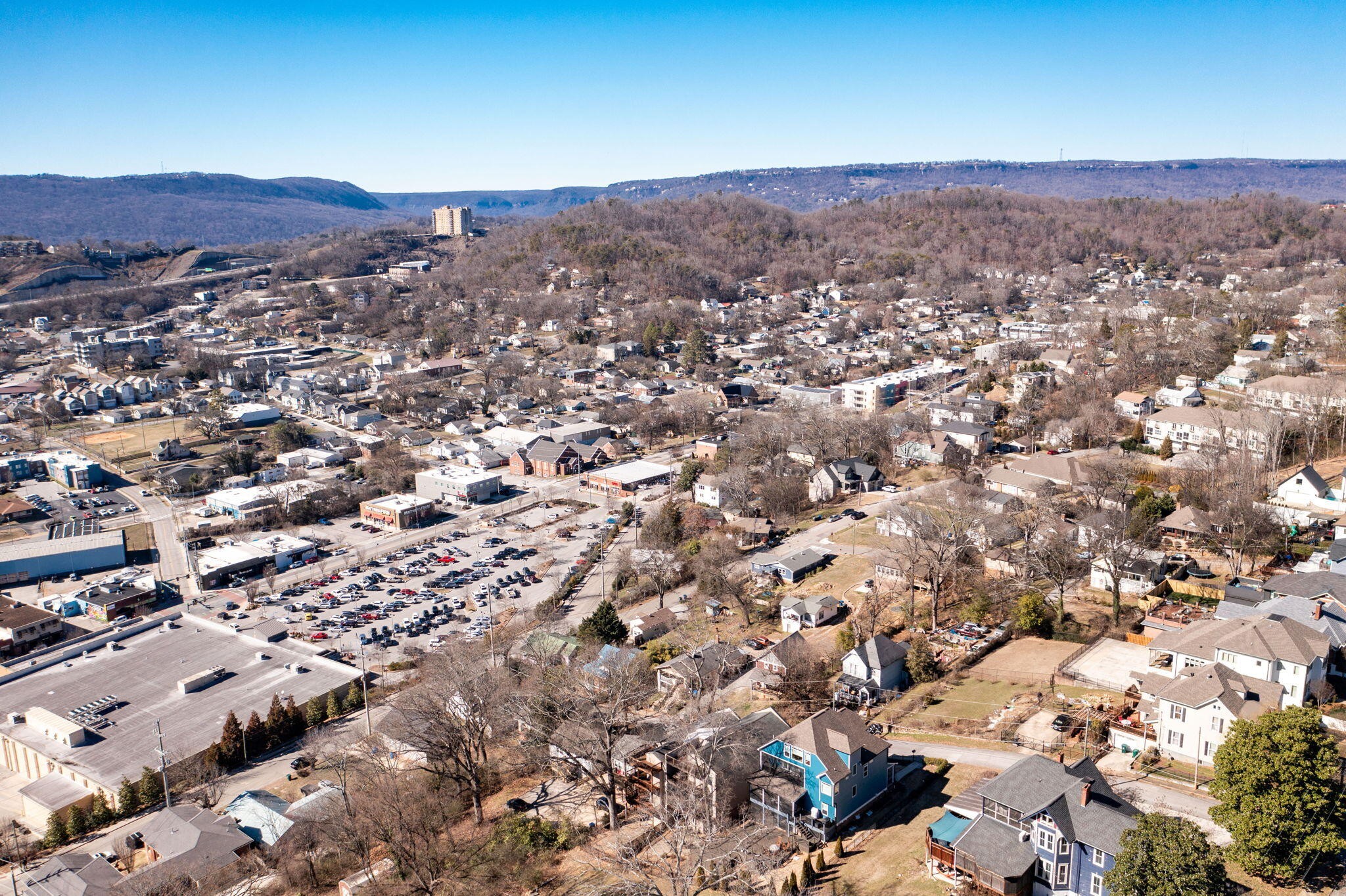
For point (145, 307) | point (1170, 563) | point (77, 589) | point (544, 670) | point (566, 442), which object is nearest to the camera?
point (544, 670)

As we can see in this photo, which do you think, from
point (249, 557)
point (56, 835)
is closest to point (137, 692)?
point (56, 835)

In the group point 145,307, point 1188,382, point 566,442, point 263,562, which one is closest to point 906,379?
point 1188,382

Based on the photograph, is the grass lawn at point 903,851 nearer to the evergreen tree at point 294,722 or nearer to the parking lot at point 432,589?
the evergreen tree at point 294,722

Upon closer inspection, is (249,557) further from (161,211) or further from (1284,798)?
(161,211)

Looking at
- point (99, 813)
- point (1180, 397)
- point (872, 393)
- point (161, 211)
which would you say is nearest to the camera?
point (99, 813)

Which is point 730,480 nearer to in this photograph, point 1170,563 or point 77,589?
point 1170,563

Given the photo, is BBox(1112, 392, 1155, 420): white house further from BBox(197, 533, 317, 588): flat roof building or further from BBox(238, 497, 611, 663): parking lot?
BBox(197, 533, 317, 588): flat roof building
